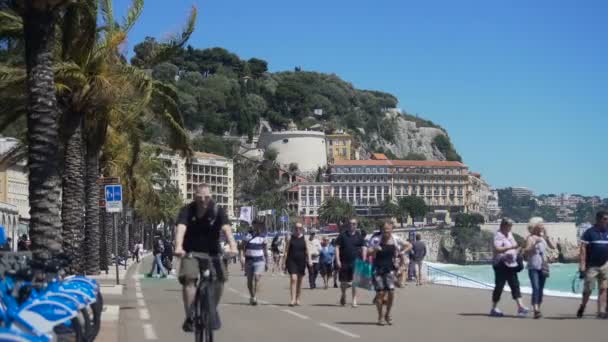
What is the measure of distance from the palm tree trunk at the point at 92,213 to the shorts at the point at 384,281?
1672 cm

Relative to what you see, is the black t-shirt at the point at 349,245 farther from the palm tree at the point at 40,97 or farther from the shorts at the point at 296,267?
the palm tree at the point at 40,97

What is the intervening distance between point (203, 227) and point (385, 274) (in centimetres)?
585

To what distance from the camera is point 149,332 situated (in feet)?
49.4

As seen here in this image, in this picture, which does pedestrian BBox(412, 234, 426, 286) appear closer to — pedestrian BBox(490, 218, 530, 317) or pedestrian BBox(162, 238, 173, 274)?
pedestrian BBox(162, 238, 173, 274)

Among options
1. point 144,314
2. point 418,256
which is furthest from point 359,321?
point 418,256

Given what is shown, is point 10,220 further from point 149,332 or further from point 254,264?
point 149,332

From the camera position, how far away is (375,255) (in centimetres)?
1641

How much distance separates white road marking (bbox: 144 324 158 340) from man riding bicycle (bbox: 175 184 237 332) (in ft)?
12.0

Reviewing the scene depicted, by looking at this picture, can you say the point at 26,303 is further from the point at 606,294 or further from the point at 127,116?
the point at 127,116

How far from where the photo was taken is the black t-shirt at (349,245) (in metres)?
21.3

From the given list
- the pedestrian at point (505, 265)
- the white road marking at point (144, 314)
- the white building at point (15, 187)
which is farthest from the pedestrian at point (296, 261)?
the white building at point (15, 187)

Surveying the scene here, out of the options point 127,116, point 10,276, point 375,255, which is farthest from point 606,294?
point 127,116

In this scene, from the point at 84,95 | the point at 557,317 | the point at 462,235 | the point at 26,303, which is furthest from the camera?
the point at 462,235

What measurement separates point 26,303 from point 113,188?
17737 mm
